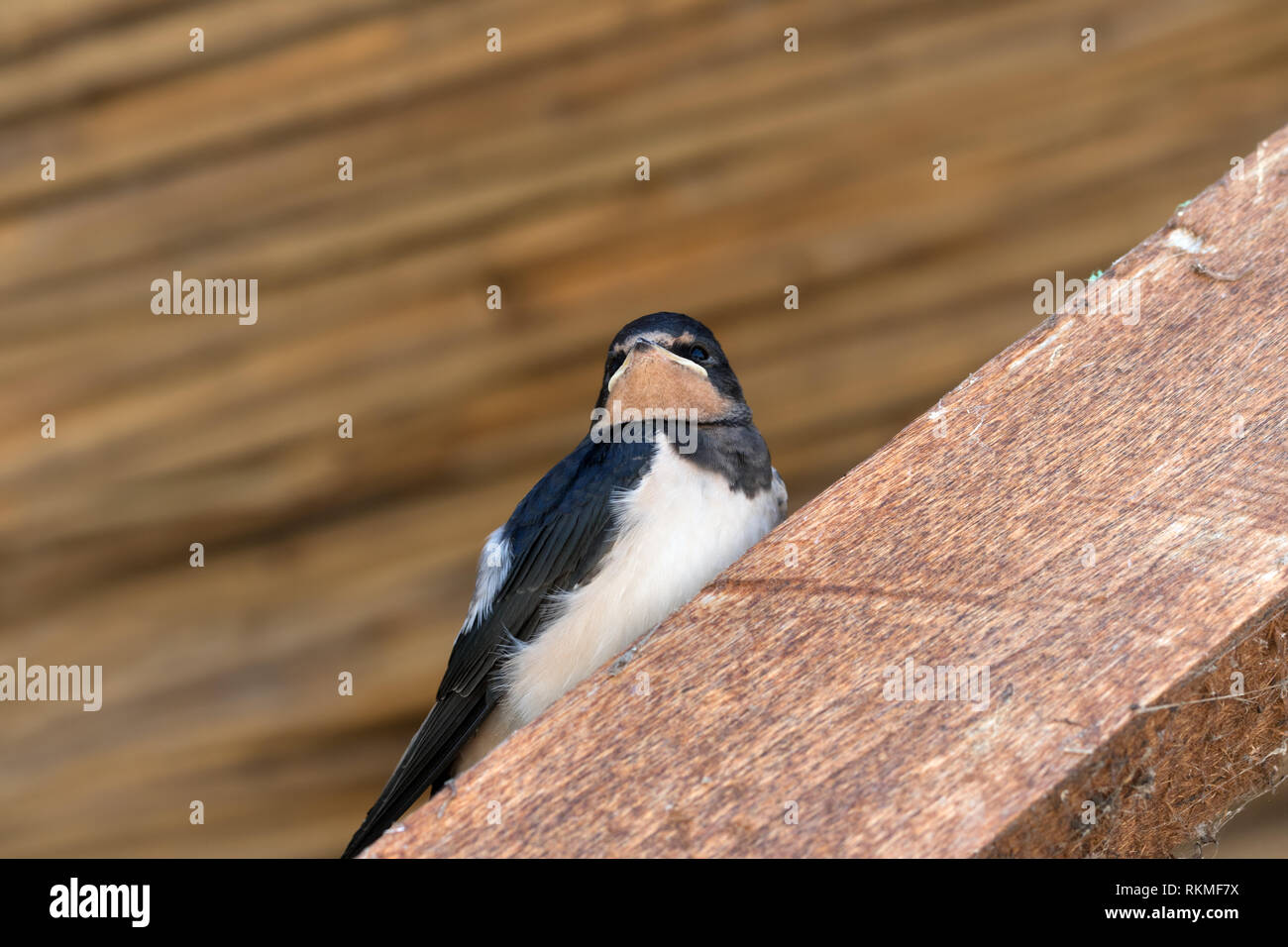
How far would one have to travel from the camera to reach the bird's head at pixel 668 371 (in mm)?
2131

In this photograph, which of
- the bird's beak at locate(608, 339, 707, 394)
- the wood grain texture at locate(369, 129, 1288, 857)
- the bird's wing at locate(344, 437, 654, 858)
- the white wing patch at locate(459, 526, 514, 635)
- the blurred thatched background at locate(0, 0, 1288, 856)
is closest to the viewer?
the wood grain texture at locate(369, 129, 1288, 857)

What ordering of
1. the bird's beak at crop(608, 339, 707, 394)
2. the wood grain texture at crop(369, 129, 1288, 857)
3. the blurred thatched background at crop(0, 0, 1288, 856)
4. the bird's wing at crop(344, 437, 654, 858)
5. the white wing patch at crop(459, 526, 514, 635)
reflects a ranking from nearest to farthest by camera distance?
1. the wood grain texture at crop(369, 129, 1288, 857)
2. the bird's wing at crop(344, 437, 654, 858)
3. the white wing patch at crop(459, 526, 514, 635)
4. the bird's beak at crop(608, 339, 707, 394)
5. the blurred thatched background at crop(0, 0, 1288, 856)

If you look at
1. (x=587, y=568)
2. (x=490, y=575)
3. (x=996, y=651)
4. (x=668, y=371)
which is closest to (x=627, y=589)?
(x=587, y=568)

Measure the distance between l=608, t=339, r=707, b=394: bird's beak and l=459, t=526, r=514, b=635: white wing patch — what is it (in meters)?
0.33

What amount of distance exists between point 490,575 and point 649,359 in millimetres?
425

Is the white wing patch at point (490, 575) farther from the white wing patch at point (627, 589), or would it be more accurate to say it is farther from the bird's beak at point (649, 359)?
the bird's beak at point (649, 359)

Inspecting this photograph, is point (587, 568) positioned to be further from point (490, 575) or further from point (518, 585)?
point (490, 575)

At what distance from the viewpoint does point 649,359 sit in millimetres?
2125

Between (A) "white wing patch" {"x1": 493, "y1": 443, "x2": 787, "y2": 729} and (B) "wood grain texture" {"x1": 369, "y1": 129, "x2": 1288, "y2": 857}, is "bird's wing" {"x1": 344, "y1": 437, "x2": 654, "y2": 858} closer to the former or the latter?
(A) "white wing patch" {"x1": 493, "y1": 443, "x2": 787, "y2": 729}

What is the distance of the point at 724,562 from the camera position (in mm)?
1840

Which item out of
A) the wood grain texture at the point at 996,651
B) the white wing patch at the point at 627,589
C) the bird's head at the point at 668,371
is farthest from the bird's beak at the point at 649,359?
the wood grain texture at the point at 996,651

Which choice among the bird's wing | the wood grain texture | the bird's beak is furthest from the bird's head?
the wood grain texture

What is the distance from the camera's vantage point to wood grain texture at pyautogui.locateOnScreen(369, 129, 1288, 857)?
1.00 m

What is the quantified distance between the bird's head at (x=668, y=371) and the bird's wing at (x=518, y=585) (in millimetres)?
189
